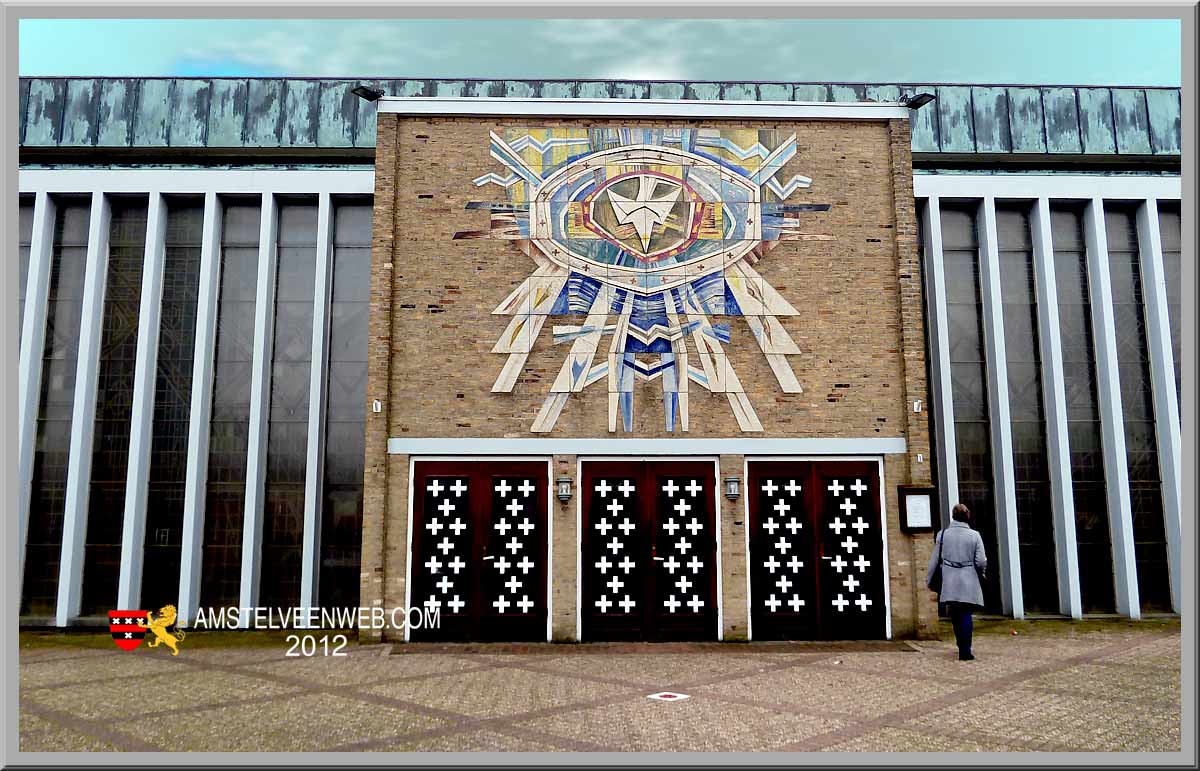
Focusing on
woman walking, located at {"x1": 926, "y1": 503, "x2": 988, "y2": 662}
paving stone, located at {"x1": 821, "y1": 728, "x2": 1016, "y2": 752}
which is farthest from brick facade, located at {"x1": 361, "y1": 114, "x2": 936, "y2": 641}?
paving stone, located at {"x1": 821, "y1": 728, "x2": 1016, "y2": 752}

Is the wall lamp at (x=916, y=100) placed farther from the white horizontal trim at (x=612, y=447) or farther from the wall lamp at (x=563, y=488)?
the wall lamp at (x=563, y=488)

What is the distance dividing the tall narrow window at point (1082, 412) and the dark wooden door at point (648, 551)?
301 inches

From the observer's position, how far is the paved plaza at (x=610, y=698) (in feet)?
21.9

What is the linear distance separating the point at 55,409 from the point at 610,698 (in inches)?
477

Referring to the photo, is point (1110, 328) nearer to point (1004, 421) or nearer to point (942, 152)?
point (1004, 421)

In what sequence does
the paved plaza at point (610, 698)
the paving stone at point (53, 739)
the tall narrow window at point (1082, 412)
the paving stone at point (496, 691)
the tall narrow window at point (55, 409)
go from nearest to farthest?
the paving stone at point (53, 739) < the paved plaza at point (610, 698) < the paving stone at point (496, 691) < the tall narrow window at point (55, 409) < the tall narrow window at point (1082, 412)

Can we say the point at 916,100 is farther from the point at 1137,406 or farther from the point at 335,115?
the point at 335,115

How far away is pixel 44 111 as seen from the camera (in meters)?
15.6

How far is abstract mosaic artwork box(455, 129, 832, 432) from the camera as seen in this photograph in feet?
39.3

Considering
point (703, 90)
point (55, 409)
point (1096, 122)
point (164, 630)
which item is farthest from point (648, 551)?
point (1096, 122)

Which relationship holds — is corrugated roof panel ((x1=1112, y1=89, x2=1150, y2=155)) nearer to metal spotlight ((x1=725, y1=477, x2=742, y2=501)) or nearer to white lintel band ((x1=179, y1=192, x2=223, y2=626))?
metal spotlight ((x1=725, y1=477, x2=742, y2=501))

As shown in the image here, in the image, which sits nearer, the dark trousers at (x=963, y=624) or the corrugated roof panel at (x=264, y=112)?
the dark trousers at (x=963, y=624)

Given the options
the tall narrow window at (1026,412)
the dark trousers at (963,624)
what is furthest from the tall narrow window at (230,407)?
the tall narrow window at (1026,412)

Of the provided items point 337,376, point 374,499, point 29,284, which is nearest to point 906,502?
point 374,499
